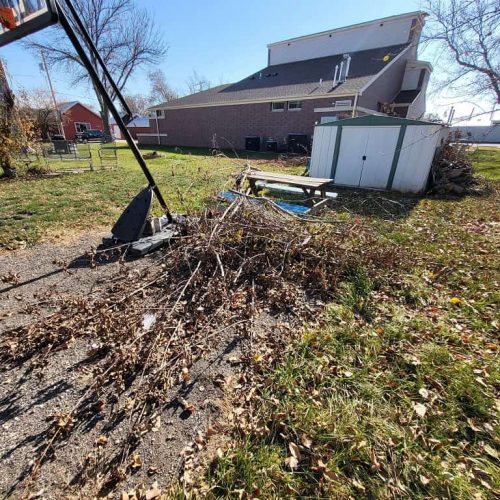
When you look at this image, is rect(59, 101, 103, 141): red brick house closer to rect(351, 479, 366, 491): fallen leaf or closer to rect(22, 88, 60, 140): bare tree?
rect(22, 88, 60, 140): bare tree

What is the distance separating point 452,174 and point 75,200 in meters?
11.9

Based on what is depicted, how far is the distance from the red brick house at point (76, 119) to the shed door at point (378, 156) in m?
45.2

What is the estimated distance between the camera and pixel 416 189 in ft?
29.4

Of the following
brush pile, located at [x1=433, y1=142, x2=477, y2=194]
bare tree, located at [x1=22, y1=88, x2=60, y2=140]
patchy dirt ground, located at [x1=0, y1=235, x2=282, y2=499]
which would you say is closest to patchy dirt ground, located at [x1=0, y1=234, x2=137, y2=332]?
patchy dirt ground, located at [x1=0, y1=235, x2=282, y2=499]

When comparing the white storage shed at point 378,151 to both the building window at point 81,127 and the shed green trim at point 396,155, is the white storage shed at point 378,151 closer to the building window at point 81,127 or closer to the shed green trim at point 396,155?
the shed green trim at point 396,155

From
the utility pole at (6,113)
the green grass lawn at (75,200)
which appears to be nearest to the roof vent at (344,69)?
the green grass lawn at (75,200)

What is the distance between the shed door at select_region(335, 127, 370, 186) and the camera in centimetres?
934

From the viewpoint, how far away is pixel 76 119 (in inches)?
1721

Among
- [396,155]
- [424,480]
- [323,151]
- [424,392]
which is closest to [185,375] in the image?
[424,480]

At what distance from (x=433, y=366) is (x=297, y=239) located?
2.27 meters

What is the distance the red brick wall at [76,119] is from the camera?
134 feet

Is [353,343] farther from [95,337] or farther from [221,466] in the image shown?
[95,337]

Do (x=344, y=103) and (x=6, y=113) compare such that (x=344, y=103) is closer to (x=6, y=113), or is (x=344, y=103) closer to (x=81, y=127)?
(x=6, y=113)

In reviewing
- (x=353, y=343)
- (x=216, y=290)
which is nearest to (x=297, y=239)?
(x=216, y=290)
